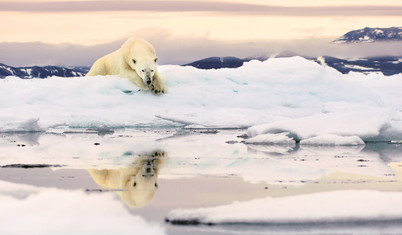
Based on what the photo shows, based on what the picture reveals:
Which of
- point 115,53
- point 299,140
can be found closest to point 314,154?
point 299,140

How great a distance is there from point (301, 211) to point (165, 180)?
2.39 meters

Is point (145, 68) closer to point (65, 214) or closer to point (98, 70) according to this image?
point (98, 70)

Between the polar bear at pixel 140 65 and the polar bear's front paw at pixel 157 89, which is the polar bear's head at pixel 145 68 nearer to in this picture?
the polar bear at pixel 140 65

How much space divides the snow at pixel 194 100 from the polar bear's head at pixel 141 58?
698 millimetres

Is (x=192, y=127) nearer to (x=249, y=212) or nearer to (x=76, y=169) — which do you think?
(x=76, y=169)

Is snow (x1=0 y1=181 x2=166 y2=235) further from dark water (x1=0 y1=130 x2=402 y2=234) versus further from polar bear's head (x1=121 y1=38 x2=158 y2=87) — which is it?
polar bear's head (x1=121 y1=38 x2=158 y2=87)

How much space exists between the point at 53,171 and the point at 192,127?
27.6 ft

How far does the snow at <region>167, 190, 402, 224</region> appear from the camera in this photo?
5.73m

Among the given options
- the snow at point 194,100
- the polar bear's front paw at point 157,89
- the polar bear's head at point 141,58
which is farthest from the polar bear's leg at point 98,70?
the polar bear's front paw at point 157,89

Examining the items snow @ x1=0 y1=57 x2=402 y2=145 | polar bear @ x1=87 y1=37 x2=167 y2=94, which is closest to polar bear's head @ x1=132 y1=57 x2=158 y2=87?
polar bear @ x1=87 y1=37 x2=167 y2=94

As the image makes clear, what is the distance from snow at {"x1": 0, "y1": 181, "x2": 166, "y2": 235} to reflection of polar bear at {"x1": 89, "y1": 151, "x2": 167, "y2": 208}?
20 cm

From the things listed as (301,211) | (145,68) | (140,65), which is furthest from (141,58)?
(301,211)

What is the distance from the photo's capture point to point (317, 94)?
20.7 meters

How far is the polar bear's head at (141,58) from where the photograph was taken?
1800 centimetres
